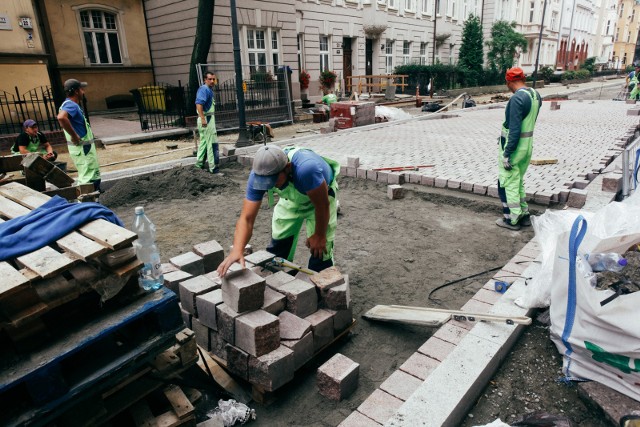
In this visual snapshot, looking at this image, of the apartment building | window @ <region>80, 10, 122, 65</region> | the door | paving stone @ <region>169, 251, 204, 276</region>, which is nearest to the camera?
paving stone @ <region>169, 251, 204, 276</region>

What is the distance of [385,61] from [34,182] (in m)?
28.1

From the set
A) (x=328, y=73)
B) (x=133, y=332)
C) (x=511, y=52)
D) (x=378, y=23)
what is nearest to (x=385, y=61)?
(x=378, y=23)

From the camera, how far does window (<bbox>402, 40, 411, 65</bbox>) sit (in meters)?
30.4

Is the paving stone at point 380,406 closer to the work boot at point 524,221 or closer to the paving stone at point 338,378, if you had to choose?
the paving stone at point 338,378

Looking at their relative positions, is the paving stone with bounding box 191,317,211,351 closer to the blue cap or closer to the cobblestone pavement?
the blue cap

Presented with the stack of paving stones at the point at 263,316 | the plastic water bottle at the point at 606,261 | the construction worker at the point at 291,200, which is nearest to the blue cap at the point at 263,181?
the construction worker at the point at 291,200

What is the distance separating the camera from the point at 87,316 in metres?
2.15

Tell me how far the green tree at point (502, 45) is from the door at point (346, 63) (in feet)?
57.5

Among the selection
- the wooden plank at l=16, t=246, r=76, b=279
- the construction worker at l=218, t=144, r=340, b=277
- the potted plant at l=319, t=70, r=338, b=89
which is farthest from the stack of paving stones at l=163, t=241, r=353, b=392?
the potted plant at l=319, t=70, r=338, b=89

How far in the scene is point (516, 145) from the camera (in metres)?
5.34

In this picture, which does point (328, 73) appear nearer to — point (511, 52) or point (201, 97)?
point (201, 97)

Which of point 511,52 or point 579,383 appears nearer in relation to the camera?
point 579,383

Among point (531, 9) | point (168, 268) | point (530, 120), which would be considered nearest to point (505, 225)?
point (530, 120)

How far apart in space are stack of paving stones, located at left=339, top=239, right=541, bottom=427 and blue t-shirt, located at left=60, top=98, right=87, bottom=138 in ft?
20.2
